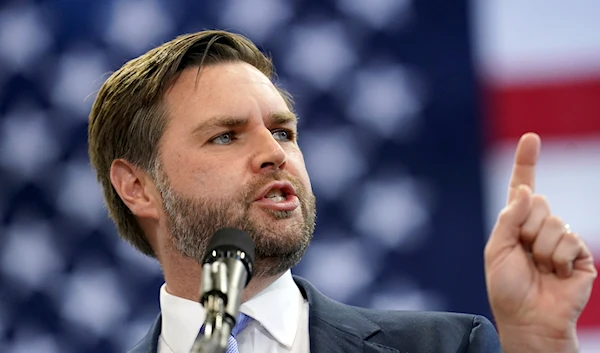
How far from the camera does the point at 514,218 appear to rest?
158 centimetres

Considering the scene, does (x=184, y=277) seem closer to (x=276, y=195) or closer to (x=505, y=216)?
(x=276, y=195)

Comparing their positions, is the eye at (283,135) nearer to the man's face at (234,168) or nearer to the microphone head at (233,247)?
the man's face at (234,168)

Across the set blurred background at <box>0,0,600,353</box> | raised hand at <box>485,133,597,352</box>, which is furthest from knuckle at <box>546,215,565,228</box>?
blurred background at <box>0,0,600,353</box>

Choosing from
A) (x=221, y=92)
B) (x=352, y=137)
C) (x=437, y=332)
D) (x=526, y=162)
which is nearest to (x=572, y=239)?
(x=526, y=162)

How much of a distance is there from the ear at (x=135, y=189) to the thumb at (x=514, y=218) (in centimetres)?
86

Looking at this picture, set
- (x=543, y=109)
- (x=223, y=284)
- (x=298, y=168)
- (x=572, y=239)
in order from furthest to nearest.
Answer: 1. (x=543, y=109)
2. (x=298, y=168)
3. (x=572, y=239)
4. (x=223, y=284)

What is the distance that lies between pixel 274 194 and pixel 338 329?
1.05 feet

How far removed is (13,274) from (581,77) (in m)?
2.26

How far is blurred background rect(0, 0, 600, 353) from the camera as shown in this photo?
3145 millimetres

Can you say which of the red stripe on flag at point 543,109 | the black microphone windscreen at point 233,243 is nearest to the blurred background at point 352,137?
the red stripe on flag at point 543,109

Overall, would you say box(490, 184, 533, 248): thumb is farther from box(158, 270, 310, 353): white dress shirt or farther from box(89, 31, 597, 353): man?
box(158, 270, 310, 353): white dress shirt

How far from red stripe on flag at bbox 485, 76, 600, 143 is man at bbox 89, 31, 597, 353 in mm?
1198

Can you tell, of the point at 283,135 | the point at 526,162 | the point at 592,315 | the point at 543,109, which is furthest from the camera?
the point at 543,109

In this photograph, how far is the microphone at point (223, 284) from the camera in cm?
114
